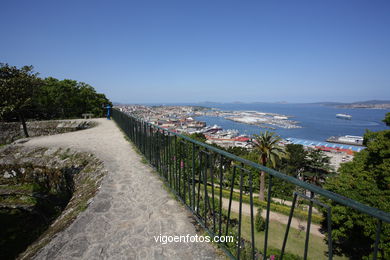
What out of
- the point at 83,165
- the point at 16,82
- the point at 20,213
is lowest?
the point at 20,213

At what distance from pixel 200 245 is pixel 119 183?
308cm

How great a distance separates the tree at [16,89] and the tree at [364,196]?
23814 mm

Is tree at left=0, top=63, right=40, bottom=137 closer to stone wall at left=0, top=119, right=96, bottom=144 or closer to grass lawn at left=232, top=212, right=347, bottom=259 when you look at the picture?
stone wall at left=0, top=119, right=96, bottom=144

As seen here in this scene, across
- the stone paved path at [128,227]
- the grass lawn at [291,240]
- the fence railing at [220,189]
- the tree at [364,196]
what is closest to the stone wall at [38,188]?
the stone paved path at [128,227]

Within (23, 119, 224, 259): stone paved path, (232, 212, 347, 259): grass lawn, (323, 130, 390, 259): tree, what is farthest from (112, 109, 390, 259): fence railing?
(232, 212, 347, 259): grass lawn

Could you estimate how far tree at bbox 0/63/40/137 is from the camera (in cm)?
1517

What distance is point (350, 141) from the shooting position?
298 feet

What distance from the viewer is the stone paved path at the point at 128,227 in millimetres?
2809

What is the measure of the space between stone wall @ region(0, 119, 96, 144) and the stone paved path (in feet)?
45.3

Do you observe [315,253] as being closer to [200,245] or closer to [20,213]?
[200,245]

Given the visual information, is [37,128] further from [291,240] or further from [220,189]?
[291,240]

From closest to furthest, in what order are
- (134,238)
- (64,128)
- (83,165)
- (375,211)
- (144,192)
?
(375,211) < (134,238) < (144,192) < (83,165) < (64,128)

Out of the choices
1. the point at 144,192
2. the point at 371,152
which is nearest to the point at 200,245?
the point at 144,192

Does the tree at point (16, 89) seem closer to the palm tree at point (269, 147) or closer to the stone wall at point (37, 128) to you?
the stone wall at point (37, 128)
